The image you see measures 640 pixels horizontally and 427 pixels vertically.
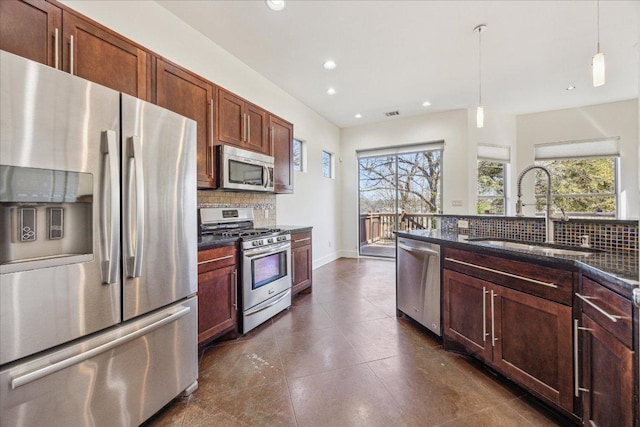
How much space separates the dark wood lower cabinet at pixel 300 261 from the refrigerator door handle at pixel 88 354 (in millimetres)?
1903

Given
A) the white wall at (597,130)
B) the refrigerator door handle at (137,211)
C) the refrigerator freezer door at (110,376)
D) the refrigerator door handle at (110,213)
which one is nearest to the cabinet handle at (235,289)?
the refrigerator freezer door at (110,376)

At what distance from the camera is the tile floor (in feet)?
5.30

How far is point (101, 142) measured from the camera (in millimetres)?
1339

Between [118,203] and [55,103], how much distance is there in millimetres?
489

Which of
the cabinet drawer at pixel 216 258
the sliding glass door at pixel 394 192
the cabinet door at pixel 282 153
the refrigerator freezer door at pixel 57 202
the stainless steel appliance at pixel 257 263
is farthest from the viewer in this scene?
the sliding glass door at pixel 394 192

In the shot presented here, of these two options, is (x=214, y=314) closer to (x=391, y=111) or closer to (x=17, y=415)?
(x=17, y=415)

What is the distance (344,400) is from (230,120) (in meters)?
2.75

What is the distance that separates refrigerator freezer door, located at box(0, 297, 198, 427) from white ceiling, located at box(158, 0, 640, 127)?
282cm

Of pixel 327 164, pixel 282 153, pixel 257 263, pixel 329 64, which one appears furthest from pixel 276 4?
pixel 327 164

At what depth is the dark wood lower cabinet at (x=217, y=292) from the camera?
224cm

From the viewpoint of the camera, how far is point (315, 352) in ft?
7.68

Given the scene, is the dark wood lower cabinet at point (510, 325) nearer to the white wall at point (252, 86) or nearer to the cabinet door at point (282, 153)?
the cabinet door at point (282, 153)

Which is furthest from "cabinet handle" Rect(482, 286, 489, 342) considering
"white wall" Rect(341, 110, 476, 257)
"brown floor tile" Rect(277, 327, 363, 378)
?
"white wall" Rect(341, 110, 476, 257)

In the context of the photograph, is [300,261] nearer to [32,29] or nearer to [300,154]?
[300,154]
